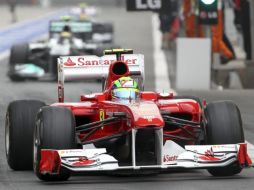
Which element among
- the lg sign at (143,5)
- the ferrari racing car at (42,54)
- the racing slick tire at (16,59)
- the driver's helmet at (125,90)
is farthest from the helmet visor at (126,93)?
the racing slick tire at (16,59)

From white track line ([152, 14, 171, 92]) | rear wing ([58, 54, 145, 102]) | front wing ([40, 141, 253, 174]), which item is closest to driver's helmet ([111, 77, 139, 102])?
front wing ([40, 141, 253, 174])

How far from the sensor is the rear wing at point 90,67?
1463 centimetres

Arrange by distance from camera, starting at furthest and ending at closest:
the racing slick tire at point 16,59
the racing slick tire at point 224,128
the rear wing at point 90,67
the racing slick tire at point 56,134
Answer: the racing slick tire at point 16,59, the rear wing at point 90,67, the racing slick tire at point 224,128, the racing slick tire at point 56,134

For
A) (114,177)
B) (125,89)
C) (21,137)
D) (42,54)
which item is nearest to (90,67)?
(125,89)

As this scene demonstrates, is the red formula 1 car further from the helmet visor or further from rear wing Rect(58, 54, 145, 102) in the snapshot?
rear wing Rect(58, 54, 145, 102)

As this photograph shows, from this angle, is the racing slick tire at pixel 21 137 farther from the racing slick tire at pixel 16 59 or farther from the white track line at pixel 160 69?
the racing slick tire at pixel 16 59

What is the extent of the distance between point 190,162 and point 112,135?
3.06 ft

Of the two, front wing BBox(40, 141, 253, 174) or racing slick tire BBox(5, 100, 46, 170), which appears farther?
racing slick tire BBox(5, 100, 46, 170)

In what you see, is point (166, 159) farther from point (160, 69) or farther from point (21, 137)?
point (160, 69)

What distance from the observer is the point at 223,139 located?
12.6 meters

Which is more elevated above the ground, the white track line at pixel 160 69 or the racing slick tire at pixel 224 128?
the racing slick tire at pixel 224 128

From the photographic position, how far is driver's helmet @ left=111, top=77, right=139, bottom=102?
1316 cm

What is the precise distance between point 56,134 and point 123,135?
74cm

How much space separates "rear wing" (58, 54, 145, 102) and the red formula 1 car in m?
0.55
